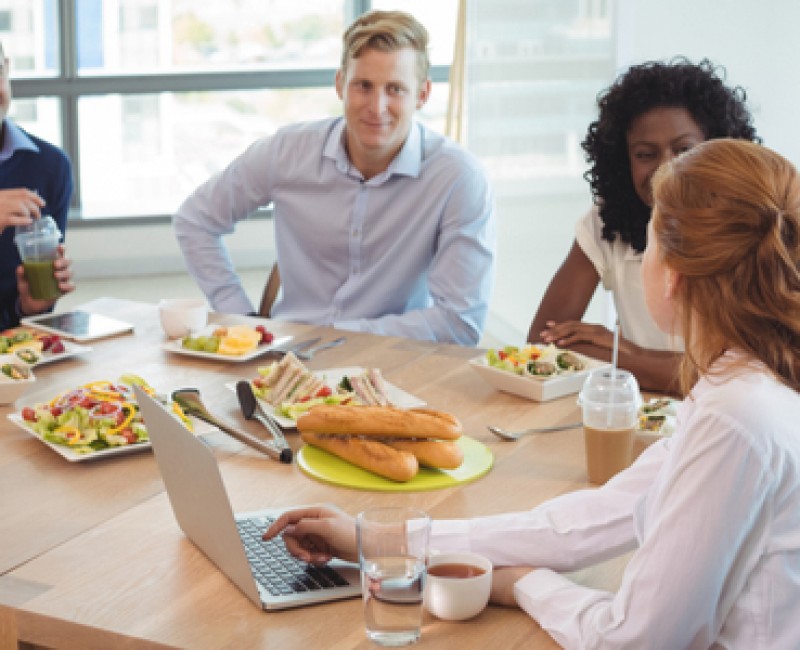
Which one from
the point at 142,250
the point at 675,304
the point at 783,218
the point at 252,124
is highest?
the point at 783,218

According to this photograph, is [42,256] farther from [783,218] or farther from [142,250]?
[142,250]

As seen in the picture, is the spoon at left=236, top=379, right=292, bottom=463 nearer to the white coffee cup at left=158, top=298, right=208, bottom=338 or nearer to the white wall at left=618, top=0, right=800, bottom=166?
the white coffee cup at left=158, top=298, right=208, bottom=338

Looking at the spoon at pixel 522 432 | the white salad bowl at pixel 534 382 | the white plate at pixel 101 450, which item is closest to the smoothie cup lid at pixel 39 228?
the white plate at pixel 101 450

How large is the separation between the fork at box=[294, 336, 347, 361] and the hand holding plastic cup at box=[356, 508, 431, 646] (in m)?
1.17

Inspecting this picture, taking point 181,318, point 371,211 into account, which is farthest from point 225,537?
point 371,211

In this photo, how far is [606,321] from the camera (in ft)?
14.2

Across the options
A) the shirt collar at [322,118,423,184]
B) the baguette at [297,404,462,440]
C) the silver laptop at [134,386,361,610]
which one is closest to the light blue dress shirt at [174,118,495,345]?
the shirt collar at [322,118,423,184]

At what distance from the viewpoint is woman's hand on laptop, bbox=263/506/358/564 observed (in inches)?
62.3

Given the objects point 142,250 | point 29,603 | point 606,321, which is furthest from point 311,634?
point 142,250

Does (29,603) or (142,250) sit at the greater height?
(29,603)

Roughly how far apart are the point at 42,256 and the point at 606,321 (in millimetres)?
2135

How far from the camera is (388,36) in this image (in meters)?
3.19

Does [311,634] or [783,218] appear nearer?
[783,218]

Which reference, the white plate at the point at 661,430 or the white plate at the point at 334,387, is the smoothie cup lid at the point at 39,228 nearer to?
the white plate at the point at 334,387
